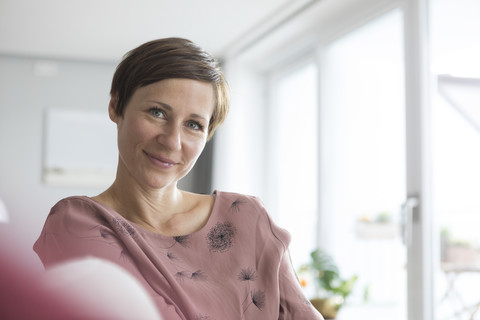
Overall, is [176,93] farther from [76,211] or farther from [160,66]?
[76,211]

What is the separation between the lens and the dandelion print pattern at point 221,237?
2.30 feet

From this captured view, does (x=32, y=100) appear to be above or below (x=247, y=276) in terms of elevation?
above

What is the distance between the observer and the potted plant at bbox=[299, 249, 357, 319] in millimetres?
2824

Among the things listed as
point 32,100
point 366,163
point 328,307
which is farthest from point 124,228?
point 32,100

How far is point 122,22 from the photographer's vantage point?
398 centimetres

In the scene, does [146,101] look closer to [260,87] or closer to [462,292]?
[462,292]

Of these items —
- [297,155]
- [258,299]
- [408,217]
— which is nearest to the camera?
[258,299]

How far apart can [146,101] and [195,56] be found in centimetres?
8

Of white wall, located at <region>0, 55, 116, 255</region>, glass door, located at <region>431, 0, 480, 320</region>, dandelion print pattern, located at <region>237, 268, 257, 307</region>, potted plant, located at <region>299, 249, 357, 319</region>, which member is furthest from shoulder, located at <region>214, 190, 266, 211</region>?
white wall, located at <region>0, 55, 116, 255</region>

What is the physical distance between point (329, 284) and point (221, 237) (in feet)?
7.80

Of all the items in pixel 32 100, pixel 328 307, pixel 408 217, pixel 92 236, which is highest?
pixel 32 100

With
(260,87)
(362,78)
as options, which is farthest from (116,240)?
(260,87)

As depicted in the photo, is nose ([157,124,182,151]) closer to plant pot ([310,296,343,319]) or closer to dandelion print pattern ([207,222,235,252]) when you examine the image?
dandelion print pattern ([207,222,235,252])

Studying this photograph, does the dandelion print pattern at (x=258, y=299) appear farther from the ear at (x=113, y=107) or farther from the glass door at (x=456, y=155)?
the glass door at (x=456, y=155)
